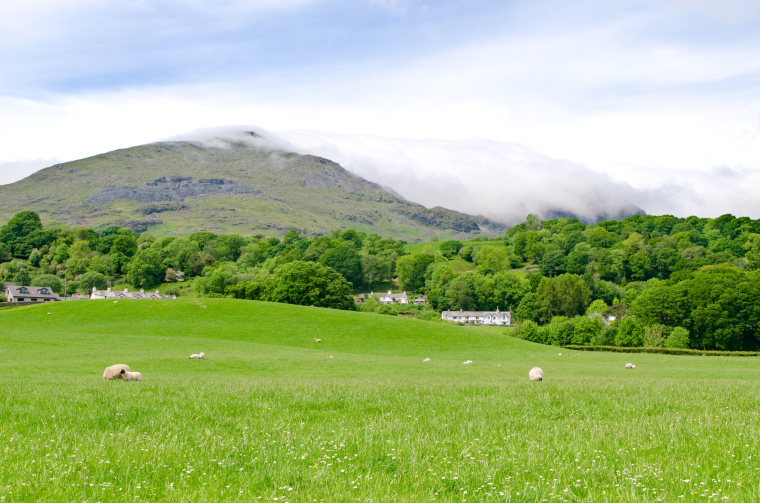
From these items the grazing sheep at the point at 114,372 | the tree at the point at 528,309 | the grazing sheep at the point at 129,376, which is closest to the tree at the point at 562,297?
the tree at the point at 528,309

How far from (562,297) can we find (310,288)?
3436 inches

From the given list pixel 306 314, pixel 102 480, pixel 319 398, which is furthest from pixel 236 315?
pixel 102 480

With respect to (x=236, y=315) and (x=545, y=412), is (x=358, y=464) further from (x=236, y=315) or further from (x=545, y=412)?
(x=236, y=315)

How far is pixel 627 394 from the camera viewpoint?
17812 millimetres

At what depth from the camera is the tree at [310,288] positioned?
131625 mm

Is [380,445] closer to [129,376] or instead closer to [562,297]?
[129,376]

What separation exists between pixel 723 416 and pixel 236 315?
92059 millimetres

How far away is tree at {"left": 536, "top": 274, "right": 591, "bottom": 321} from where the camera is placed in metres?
181

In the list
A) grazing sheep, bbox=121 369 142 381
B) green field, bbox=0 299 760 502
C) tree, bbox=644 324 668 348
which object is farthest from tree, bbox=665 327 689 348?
grazing sheep, bbox=121 369 142 381

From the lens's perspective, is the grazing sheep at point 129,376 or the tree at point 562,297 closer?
the grazing sheep at point 129,376

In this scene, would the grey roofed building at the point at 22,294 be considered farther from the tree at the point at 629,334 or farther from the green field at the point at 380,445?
the green field at the point at 380,445

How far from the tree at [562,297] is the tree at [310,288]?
239 feet

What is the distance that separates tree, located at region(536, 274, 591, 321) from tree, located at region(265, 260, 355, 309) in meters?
72.7

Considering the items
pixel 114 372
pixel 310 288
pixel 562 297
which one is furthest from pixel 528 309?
pixel 114 372
